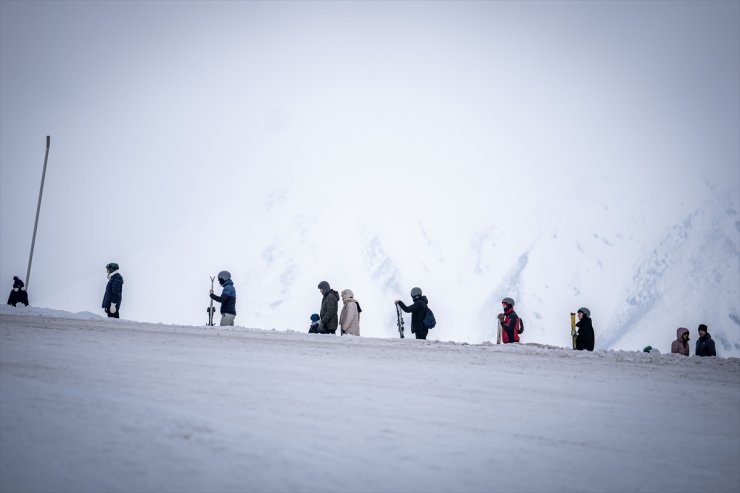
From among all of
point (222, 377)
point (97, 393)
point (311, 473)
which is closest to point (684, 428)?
point (311, 473)

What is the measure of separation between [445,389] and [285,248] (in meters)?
108

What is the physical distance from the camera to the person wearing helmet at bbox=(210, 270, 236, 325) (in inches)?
634

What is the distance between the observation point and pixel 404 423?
541 cm

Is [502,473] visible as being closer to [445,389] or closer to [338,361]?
[445,389]

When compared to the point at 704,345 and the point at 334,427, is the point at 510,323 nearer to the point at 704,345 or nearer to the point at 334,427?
the point at 704,345

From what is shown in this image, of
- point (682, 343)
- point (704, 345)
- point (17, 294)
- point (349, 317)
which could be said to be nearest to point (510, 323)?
point (349, 317)

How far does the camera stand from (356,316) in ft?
55.9

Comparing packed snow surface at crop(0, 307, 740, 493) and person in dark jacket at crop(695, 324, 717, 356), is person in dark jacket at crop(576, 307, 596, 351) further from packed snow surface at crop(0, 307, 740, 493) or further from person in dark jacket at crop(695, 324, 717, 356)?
packed snow surface at crop(0, 307, 740, 493)

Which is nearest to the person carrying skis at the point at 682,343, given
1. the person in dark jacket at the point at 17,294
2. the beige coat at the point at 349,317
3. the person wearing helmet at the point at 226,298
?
the beige coat at the point at 349,317

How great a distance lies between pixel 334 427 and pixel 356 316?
39.1 ft

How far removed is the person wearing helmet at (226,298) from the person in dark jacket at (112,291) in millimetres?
2253

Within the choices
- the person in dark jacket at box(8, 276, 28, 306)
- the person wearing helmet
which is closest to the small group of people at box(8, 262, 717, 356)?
the person wearing helmet

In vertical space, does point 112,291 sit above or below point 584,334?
above

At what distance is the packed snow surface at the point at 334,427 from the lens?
417 cm
